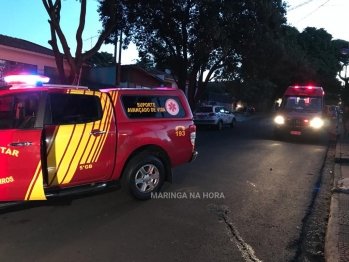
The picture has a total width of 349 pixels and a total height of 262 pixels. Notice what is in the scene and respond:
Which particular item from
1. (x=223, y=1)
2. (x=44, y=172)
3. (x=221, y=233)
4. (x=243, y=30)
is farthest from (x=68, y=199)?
(x=243, y=30)

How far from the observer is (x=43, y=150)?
451 cm

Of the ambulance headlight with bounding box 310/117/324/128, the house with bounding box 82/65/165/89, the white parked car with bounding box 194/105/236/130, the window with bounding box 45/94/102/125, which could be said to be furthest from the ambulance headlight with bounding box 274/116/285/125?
the house with bounding box 82/65/165/89

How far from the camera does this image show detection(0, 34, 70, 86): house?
17172 millimetres

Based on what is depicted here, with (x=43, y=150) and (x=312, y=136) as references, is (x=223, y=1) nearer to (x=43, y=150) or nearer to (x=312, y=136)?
(x=312, y=136)

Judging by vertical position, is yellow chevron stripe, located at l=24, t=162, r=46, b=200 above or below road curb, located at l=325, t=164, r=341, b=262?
above

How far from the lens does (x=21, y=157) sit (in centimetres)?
431

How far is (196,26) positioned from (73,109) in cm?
1368

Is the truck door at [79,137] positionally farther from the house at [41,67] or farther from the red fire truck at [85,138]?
the house at [41,67]

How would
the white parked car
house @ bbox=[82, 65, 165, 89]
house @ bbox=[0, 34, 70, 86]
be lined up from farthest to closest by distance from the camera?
house @ bbox=[82, 65, 165, 89] < the white parked car < house @ bbox=[0, 34, 70, 86]

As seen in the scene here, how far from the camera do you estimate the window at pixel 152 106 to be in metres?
5.55

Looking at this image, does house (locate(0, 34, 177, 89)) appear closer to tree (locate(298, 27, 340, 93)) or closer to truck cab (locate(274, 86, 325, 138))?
truck cab (locate(274, 86, 325, 138))

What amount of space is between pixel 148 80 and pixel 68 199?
23372 millimetres

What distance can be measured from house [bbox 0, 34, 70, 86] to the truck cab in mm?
11846

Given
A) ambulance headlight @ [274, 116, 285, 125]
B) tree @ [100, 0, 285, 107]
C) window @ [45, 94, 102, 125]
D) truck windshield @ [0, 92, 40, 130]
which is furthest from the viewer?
tree @ [100, 0, 285, 107]
